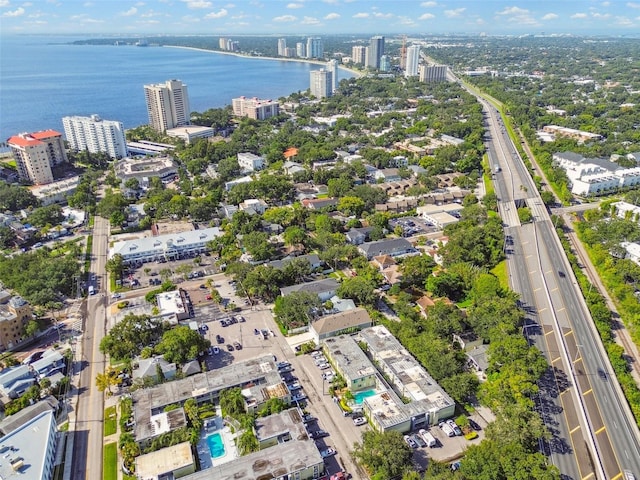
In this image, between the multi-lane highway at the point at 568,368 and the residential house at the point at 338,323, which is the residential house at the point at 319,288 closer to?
the residential house at the point at 338,323

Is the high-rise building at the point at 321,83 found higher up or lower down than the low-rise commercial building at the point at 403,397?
higher up

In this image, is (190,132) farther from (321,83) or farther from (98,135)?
(321,83)

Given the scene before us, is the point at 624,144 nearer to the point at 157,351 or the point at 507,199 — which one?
the point at 507,199

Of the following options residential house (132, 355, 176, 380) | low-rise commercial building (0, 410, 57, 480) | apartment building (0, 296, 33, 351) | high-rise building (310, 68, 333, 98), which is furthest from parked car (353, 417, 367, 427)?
high-rise building (310, 68, 333, 98)

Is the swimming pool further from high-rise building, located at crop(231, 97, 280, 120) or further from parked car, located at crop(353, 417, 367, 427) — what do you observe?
high-rise building, located at crop(231, 97, 280, 120)

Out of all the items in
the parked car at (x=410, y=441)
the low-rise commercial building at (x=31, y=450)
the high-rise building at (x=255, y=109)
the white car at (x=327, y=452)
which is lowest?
the white car at (x=327, y=452)

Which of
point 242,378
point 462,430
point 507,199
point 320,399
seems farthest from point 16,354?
point 507,199

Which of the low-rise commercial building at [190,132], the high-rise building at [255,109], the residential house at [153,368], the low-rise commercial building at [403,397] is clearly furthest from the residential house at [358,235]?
the high-rise building at [255,109]
